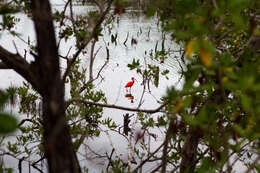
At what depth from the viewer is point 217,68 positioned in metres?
0.74

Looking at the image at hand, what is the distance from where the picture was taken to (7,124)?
0.55 metres

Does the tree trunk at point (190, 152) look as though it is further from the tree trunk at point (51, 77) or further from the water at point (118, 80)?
→ the tree trunk at point (51, 77)

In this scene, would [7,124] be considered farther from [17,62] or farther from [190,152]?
[190,152]

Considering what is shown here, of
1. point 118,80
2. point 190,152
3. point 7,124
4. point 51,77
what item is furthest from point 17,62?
point 118,80

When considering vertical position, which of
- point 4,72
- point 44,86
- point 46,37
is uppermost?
point 4,72

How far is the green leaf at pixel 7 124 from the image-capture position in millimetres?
542

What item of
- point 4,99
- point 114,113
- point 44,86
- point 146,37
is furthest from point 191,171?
point 146,37

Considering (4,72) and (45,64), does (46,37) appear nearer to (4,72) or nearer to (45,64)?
(45,64)

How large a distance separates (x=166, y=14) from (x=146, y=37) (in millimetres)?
7239

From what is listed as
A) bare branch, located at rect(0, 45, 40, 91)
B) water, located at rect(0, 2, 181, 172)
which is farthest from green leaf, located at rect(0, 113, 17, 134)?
water, located at rect(0, 2, 181, 172)

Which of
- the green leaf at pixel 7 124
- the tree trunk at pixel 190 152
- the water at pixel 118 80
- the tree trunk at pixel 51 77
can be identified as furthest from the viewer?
the water at pixel 118 80

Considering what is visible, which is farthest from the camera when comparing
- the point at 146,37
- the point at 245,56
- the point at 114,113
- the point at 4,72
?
the point at 146,37

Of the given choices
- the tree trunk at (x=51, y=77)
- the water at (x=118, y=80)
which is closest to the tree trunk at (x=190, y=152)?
the water at (x=118, y=80)

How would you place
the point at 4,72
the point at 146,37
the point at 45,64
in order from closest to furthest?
1. the point at 45,64
2. the point at 4,72
3. the point at 146,37
